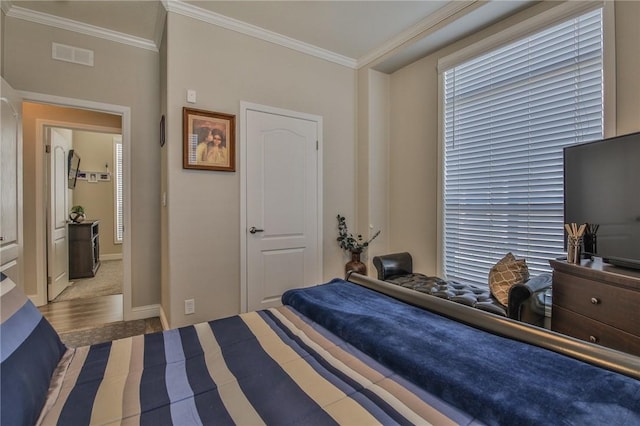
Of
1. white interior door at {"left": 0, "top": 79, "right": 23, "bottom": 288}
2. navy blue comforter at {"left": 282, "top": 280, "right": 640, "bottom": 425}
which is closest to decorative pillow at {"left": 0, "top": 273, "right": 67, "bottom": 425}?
navy blue comforter at {"left": 282, "top": 280, "right": 640, "bottom": 425}

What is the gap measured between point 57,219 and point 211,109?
2.64 meters

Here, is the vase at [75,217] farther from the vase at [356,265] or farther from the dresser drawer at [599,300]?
the dresser drawer at [599,300]

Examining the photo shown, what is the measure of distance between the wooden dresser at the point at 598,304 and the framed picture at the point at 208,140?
2673mm

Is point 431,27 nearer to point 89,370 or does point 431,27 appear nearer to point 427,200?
point 427,200

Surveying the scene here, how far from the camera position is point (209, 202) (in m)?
2.80

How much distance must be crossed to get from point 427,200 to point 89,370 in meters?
3.10

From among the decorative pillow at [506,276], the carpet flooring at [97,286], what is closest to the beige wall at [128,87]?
the carpet flooring at [97,286]

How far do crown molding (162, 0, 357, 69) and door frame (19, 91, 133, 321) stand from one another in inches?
44.4

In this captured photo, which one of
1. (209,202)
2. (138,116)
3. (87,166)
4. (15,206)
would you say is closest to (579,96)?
(209,202)

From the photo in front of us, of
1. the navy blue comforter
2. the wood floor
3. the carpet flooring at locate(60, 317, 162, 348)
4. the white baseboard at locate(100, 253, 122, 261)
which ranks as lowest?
the carpet flooring at locate(60, 317, 162, 348)

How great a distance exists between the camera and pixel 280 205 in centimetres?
322

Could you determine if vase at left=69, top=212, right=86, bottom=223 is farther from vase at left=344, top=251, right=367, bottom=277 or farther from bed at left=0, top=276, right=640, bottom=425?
bed at left=0, top=276, right=640, bottom=425

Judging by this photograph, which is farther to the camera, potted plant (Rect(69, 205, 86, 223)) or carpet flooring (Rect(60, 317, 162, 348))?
potted plant (Rect(69, 205, 86, 223))

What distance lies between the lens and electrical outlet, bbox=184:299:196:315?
2.70 m
